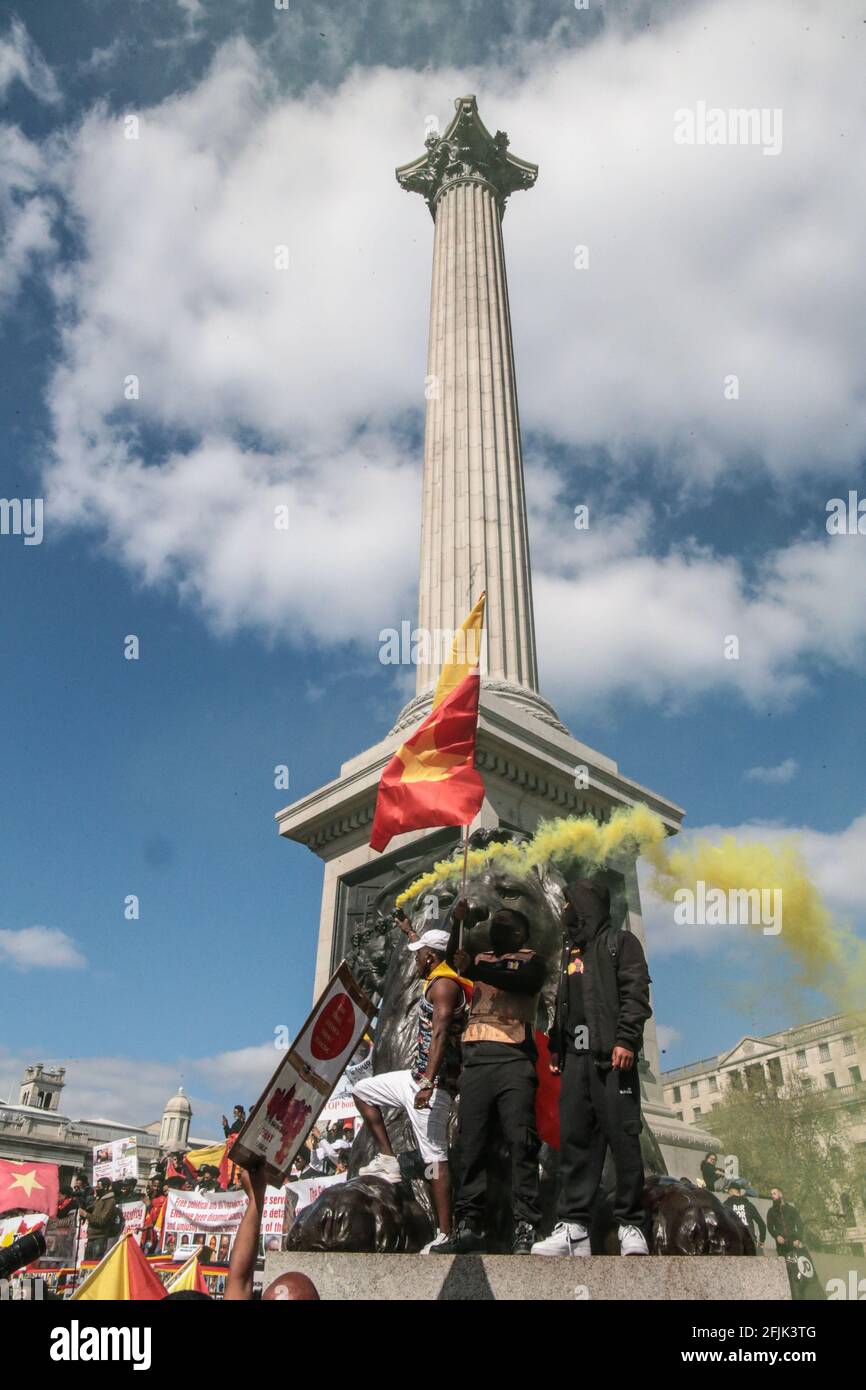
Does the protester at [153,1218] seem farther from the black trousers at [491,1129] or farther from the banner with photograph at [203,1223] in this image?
the black trousers at [491,1129]

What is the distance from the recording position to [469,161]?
2319cm

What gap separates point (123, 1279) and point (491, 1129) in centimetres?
207

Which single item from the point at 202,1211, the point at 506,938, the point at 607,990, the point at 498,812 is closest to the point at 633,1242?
the point at 607,990

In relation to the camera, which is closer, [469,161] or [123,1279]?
[123,1279]

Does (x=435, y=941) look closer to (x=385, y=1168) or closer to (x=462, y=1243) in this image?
(x=385, y=1168)

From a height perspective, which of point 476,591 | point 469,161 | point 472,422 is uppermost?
point 469,161

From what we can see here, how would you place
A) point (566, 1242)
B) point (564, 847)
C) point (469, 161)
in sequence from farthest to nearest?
1. point (469, 161)
2. point (564, 847)
3. point (566, 1242)

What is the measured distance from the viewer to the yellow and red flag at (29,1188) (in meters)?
17.3

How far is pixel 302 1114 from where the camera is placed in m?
5.16

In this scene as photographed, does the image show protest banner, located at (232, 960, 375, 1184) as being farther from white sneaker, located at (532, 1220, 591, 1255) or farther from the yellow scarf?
white sneaker, located at (532, 1220, 591, 1255)

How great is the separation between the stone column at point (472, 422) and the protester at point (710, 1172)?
21.5 ft

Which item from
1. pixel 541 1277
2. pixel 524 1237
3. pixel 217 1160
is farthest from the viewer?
pixel 217 1160

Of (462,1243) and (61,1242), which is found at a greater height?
Answer: (462,1243)

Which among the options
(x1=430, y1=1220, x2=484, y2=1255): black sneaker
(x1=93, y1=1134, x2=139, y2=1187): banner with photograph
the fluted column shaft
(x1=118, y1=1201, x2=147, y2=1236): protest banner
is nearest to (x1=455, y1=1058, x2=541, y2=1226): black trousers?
(x1=430, y1=1220, x2=484, y2=1255): black sneaker
